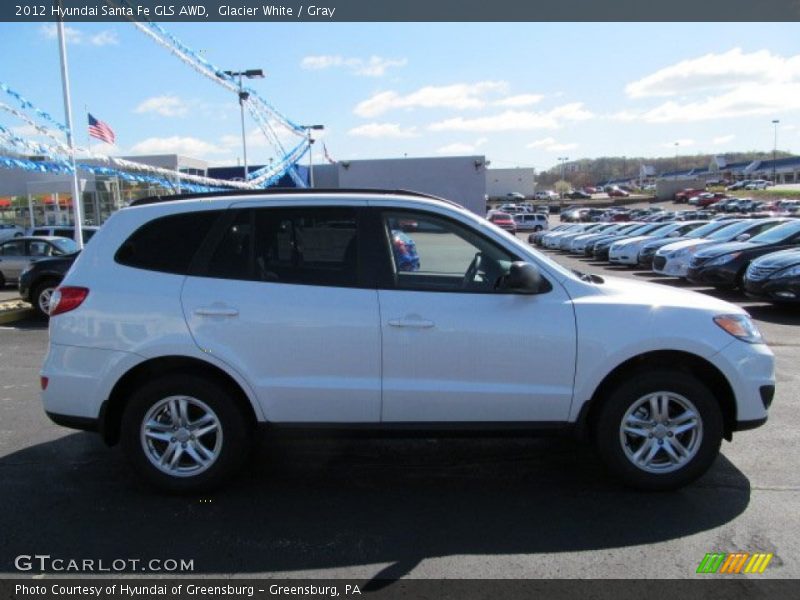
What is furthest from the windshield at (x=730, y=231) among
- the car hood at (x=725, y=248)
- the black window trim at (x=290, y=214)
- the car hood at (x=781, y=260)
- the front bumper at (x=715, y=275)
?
the black window trim at (x=290, y=214)

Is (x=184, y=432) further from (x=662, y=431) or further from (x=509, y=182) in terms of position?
(x=509, y=182)

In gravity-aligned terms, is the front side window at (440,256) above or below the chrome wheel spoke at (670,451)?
above

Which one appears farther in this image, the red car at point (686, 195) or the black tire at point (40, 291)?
the red car at point (686, 195)

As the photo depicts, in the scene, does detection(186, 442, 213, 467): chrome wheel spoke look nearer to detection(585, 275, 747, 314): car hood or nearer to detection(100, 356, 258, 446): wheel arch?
detection(100, 356, 258, 446): wheel arch

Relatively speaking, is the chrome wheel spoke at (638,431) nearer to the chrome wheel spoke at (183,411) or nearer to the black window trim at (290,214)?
the black window trim at (290,214)

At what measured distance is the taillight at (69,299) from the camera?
13.2 ft

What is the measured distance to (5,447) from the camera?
5.04 metres

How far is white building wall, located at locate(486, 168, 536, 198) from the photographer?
354ft

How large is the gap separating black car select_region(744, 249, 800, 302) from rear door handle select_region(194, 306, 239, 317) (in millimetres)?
9946

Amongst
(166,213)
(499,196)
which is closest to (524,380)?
(166,213)

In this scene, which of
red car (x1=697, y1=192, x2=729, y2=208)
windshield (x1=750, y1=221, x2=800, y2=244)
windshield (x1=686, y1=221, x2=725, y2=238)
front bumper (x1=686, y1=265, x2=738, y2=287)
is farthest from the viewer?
red car (x1=697, y1=192, x2=729, y2=208)

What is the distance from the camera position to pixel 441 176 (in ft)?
183

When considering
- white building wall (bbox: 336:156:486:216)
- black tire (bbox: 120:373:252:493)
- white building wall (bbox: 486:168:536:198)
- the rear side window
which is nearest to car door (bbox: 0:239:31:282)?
the rear side window

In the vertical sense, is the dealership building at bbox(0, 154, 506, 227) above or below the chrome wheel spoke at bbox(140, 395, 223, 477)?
above
